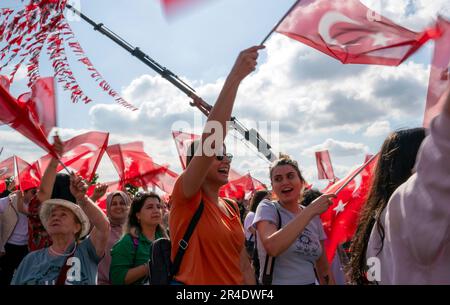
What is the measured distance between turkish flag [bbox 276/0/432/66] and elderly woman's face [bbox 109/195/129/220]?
8.70 ft

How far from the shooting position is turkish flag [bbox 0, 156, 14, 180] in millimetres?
8682

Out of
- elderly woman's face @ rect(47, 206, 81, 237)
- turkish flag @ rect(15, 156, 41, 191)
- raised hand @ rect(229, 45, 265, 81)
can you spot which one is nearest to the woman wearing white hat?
elderly woman's face @ rect(47, 206, 81, 237)

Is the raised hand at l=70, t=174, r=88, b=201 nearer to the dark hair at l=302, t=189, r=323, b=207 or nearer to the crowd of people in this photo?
the crowd of people

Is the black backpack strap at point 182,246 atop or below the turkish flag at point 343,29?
below

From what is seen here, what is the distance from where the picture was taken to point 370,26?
2.82 m

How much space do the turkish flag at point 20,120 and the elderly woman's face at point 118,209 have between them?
4.91ft

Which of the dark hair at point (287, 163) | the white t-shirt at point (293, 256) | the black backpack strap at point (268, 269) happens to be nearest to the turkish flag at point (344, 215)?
the dark hair at point (287, 163)

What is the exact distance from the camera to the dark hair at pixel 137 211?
403 cm

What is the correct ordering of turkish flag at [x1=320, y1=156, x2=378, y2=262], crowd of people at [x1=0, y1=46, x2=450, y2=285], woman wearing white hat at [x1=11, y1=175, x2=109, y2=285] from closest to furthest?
crowd of people at [x1=0, y1=46, x2=450, y2=285], woman wearing white hat at [x1=11, y1=175, x2=109, y2=285], turkish flag at [x1=320, y1=156, x2=378, y2=262]

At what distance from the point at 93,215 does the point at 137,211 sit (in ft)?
3.50

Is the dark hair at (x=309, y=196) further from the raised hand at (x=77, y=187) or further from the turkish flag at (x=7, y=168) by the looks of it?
the turkish flag at (x=7, y=168)
